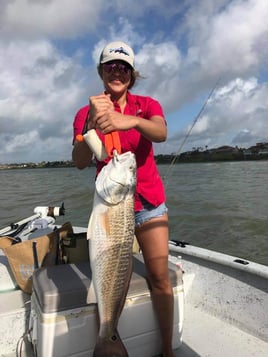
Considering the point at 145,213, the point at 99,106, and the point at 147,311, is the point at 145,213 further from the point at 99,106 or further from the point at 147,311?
the point at 99,106

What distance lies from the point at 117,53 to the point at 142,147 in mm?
728

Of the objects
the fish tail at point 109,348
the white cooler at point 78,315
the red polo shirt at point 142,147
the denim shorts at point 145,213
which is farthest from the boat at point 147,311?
the red polo shirt at point 142,147

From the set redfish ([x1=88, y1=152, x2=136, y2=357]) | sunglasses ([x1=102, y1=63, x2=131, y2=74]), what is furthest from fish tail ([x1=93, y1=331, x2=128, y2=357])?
sunglasses ([x1=102, y1=63, x2=131, y2=74])

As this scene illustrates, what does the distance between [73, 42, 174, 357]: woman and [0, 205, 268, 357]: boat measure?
0.13 m

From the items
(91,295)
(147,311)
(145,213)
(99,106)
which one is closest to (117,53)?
(99,106)

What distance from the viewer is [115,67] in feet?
8.20

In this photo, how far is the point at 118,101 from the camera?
8.93ft

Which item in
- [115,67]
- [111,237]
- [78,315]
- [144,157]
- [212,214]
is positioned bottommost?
[212,214]

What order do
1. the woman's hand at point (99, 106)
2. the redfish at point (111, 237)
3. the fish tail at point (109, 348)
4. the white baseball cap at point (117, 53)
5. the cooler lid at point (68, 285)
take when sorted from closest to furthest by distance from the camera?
1. the woman's hand at point (99, 106)
2. the redfish at point (111, 237)
3. the fish tail at point (109, 348)
4. the white baseball cap at point (117, 53)
5. the cooler lid at point (68, 285)

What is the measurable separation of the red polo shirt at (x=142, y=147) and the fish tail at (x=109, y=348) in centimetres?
96

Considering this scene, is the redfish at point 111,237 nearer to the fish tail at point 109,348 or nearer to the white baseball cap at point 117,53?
the fish tail at point 109,348

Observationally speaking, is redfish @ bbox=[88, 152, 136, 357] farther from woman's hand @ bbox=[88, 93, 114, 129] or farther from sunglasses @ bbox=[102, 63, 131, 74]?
sunglasses @ bbox=[102, 63, 131, 74]

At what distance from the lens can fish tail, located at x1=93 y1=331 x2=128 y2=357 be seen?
2.33m

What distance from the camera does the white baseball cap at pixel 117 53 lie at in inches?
96.2
